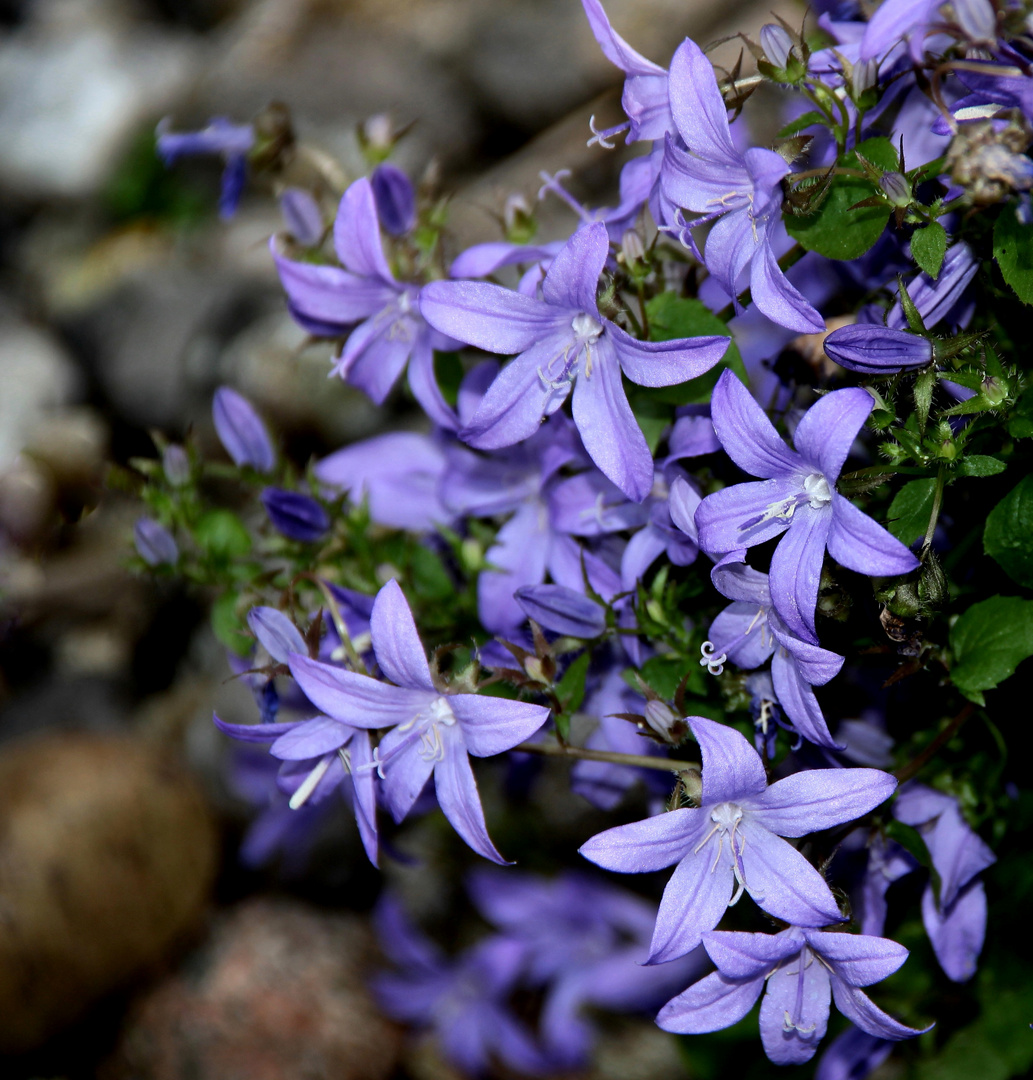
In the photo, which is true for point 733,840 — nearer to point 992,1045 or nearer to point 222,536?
point 992,1045

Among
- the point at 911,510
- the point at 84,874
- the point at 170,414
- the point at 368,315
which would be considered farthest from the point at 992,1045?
the point at 170,414

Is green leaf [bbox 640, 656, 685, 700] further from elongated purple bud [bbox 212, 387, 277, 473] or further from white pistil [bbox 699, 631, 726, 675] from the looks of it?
elongated purple bud [bbox 212, 387, 277, 473]

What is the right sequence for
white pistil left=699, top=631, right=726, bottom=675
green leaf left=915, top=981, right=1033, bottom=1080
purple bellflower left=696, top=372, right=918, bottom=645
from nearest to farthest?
1. purple bellflower left=696, top=372, right=918, bottom=645
2. white pistil left=699, top=631, right=726, bottom=675
3. green leaf left=915, top=981, right=1033, bottom=1080

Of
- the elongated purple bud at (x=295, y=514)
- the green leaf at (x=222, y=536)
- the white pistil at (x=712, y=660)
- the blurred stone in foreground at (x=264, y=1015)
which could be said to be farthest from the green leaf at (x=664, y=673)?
the blurred stone in foreground at (x=264, y=1015)

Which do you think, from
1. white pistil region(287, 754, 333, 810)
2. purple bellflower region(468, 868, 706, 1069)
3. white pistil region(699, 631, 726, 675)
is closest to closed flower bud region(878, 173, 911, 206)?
white pistil region(699, 631, 726, 675)

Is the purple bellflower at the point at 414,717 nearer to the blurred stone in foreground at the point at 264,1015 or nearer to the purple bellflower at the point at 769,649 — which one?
the purple bellflower at the point at 769,649

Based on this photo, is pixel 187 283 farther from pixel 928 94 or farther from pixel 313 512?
pixel 928 94
